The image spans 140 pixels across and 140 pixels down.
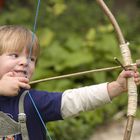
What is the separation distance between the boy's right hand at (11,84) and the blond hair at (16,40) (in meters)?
0.13

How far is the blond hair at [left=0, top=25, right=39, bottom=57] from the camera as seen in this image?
207 centimetres

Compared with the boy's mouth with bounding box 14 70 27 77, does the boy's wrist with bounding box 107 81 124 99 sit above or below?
below

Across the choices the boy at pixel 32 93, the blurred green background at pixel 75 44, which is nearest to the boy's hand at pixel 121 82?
the boy at pixel 32 93

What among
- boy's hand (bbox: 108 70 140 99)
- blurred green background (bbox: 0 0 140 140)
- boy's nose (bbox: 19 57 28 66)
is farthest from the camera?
blurred green background (bbox: 0 0 140 140)

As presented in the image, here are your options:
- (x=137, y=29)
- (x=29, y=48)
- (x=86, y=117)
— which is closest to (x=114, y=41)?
(x=137, y=29)

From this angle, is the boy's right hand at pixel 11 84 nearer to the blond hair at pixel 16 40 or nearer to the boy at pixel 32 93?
the boy at pixel 32 93

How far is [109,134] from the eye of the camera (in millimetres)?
3932

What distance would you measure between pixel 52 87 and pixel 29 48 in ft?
6.76

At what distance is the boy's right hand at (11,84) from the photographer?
1.93 metres

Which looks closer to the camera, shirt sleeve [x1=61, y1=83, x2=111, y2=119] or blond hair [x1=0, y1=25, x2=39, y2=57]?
shirt sleeve [x1=61, y1=83, x2=111, y2=119]

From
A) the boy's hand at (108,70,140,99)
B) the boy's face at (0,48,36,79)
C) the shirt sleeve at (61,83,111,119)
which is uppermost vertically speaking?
the boy's face at (0,48,36,79)

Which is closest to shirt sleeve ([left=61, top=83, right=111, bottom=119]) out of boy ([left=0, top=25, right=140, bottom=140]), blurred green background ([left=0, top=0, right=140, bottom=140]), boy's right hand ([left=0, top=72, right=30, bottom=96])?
boy ([left=0, top=25, right=140, bottom=140])

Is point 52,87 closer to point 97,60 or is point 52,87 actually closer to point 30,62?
point 97,60

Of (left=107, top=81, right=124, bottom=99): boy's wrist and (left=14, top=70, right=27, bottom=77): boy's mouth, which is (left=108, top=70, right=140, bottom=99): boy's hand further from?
(left=14, top=70, right=27, bottom=77): boy's mouth
